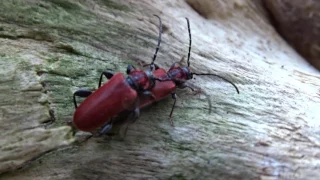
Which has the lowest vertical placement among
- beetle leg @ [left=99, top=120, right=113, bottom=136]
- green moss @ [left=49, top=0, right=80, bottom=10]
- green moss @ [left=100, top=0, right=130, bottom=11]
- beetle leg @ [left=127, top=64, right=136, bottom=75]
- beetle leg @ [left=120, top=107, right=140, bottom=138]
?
beetle leg @ [left=99, top=120, right=113, bottom=136]

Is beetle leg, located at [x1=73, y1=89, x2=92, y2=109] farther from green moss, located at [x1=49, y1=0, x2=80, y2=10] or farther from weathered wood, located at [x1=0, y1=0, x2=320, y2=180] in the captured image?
green moss, located at [x1=49, y1=0, x2=80, y2=10]

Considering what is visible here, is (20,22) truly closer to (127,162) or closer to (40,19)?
(40,19)

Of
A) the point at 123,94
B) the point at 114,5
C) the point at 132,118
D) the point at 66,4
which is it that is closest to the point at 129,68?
the point at 123,94

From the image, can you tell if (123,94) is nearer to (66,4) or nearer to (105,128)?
(105,128)

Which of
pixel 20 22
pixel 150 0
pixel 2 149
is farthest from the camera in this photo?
pixel 150 0

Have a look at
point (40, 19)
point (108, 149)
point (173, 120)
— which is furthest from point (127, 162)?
point (40, 19)

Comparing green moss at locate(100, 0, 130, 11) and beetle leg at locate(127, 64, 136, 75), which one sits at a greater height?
green moss at locate(100, 0, 130, 11)

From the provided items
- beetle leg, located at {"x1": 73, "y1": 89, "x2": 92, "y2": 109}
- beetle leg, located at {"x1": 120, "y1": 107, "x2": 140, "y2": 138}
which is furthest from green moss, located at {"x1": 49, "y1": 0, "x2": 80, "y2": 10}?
beetle leg, located at {"x1": 120, "y1": 107, "x2": 140, "y2": 138}
